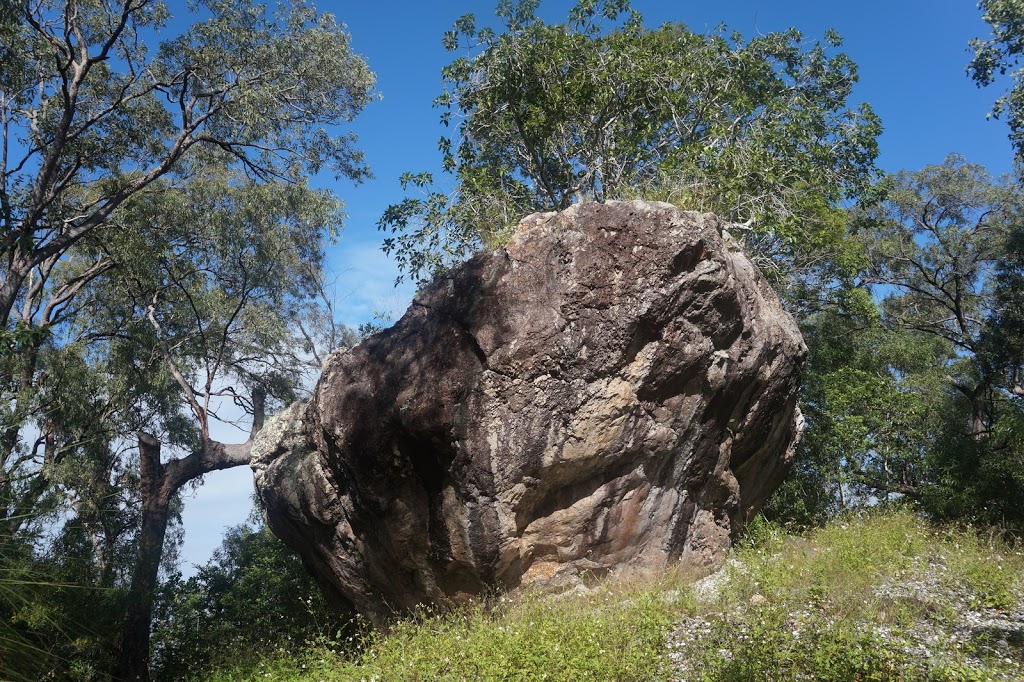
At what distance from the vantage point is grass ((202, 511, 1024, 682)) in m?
5.49

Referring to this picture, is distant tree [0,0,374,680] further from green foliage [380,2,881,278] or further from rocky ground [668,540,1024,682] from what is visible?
rocky ground [668,540,1024,682]

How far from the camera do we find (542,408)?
734 cm

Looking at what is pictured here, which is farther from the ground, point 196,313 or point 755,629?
point 196,313

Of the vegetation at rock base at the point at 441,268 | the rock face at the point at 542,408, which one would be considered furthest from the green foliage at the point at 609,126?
the rock face at the point at 542,408

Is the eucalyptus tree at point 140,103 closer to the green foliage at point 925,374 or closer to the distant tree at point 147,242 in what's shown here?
the distant tree at point 147,242

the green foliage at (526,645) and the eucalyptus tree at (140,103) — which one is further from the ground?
the eucalyptus tree at (140,103)

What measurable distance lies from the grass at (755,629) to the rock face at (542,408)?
57cm

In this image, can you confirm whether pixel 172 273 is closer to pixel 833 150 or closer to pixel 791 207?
pixel 791 207

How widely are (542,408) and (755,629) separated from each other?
2642mm

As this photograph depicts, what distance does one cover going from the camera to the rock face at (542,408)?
736cm

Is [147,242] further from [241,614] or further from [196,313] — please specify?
[241,614]

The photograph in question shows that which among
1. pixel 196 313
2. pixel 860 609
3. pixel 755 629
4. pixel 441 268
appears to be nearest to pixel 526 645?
pixel 755 629

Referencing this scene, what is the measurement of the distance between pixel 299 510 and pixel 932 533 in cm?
759

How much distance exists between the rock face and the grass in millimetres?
573
